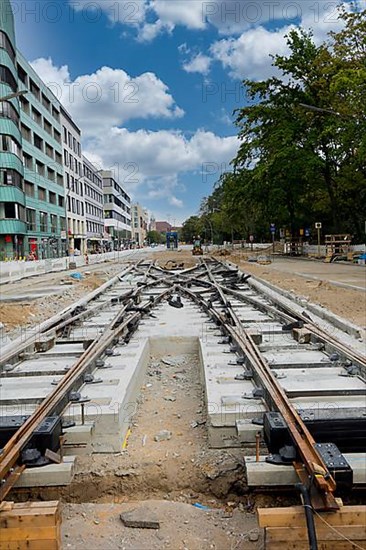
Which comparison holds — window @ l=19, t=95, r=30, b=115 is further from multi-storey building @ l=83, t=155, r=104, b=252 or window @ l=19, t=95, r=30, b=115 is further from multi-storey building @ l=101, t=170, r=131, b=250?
multi-storey building @ l=101, t=170, r=131, b=250

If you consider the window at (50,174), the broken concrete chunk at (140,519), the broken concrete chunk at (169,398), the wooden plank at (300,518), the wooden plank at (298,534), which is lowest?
the broken concrete chunk at (140,519)

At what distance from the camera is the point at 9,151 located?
4488 centimetres

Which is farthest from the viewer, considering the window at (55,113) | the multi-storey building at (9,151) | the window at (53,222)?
the window at (55,113)

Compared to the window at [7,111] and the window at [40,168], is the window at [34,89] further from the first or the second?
the window at [7,111]

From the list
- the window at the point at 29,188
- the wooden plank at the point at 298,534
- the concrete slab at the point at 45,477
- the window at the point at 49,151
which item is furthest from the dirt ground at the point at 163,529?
the window at the point at 49,151

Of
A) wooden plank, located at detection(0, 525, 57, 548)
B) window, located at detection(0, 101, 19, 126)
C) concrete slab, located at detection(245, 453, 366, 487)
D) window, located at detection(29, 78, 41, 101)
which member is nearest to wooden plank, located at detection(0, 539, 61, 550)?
wooden plank, located at detection(0, 525, 57, 548)

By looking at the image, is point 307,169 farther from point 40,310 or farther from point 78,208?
point 78,208

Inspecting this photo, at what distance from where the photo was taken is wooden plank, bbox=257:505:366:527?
2623 mm

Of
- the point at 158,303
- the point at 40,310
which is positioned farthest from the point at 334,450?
the point at 40,310

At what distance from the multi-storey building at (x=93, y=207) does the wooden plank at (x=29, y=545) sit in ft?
280

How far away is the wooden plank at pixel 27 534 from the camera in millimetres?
2668

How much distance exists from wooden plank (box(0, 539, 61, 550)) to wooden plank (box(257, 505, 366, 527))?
1.18 meters

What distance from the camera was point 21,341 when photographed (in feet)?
24.9

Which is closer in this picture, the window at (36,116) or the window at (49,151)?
the window at (36,116)
